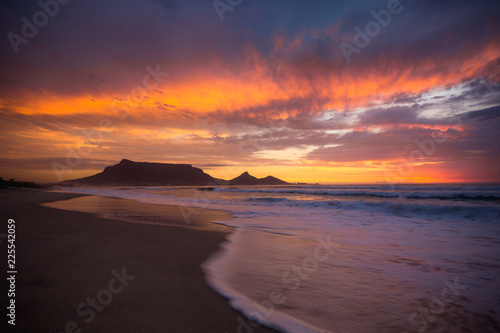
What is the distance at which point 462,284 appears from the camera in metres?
3.10

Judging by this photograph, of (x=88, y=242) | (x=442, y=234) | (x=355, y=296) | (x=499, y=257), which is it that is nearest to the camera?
(x=355, y=296)

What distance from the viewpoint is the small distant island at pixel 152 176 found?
12802 centimetres

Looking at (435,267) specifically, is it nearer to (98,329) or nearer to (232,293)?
(232,293)

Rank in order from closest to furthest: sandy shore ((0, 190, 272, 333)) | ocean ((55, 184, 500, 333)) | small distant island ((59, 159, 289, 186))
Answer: sandy shore ((0, 190, 272, 333)), ocean ((55, 184, 500, 333)), small distant island ((59, 159, 289, 186))

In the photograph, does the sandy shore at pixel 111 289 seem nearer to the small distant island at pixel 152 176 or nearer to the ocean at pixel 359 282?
the ocean at pixel 359 282

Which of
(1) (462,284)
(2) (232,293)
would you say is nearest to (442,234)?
(1) (462,284)

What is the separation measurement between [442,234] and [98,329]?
8662 millimetres

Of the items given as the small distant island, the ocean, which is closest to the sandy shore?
the ocean

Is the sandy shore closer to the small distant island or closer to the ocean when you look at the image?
the ocean

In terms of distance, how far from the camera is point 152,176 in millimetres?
138625

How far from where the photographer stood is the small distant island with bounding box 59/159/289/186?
420 feet

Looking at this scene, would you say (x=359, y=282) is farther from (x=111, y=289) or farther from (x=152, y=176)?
(x=152, y=176)

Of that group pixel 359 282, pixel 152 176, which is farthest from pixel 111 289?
pixel 152 176

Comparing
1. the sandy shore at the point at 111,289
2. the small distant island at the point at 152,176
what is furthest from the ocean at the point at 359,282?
the small distant island at the point at 152,176
